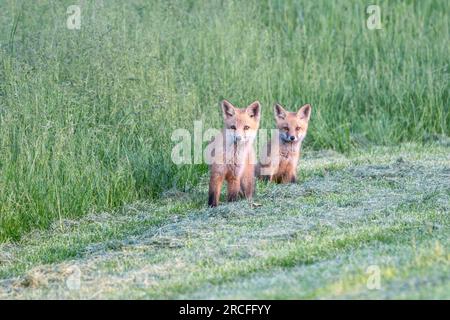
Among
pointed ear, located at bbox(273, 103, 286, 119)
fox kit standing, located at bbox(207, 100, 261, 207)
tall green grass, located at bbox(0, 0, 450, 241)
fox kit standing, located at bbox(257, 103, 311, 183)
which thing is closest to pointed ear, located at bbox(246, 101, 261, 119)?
fox kit standing, located at bbox(207, 100, 261, 207)

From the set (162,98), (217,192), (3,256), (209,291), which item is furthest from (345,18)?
(209,291)

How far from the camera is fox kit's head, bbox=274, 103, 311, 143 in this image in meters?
11.5

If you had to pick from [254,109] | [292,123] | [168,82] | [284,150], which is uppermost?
[168,82]

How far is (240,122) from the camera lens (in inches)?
412

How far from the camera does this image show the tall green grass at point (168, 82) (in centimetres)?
1078

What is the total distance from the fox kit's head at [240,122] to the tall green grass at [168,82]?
1.31 metres

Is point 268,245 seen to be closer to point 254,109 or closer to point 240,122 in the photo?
point 240,122

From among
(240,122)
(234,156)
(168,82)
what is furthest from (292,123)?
(168,82)

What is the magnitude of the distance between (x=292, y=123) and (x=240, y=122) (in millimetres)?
1281

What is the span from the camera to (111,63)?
12.6m

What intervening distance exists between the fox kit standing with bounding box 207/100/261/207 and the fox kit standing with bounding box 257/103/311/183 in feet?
2.83

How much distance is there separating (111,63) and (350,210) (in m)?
4.35

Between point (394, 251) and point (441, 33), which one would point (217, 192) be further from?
point (441, 33)

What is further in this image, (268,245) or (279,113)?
(279,113)
